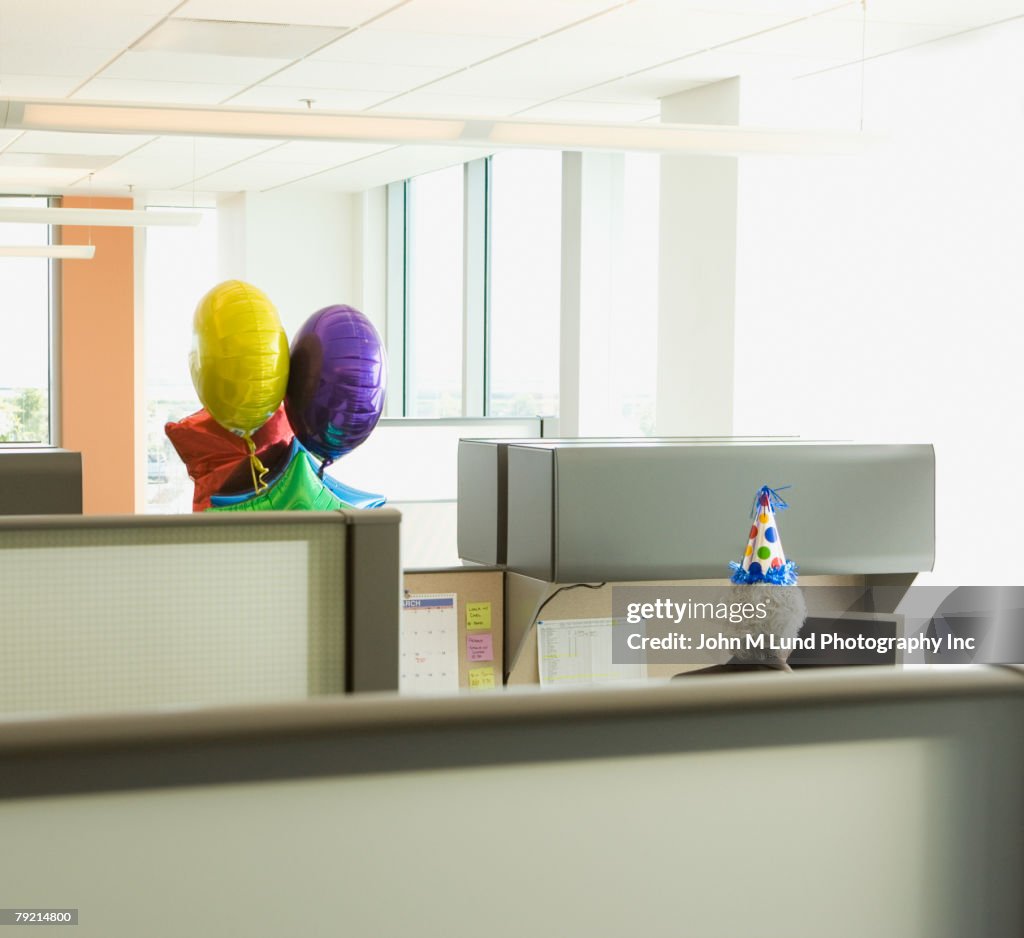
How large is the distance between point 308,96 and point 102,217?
5.79 feet

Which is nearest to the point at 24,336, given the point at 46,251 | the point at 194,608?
the point at 46,251

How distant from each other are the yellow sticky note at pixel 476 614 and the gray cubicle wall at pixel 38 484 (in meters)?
0.83

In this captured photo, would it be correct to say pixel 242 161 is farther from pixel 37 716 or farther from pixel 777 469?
pixel 37 716

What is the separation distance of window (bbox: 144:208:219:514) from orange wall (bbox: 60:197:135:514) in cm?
18

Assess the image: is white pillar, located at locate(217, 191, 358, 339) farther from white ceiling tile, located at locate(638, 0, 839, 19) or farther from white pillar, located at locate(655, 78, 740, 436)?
white ceiling tile, located at locate(638, 0, 839, 19)

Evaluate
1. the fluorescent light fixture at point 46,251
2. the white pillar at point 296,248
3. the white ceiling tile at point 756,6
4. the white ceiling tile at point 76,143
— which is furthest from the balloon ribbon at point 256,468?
the white pillar at point 296,248

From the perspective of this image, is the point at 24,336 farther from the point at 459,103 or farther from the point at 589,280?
the point at 459,103

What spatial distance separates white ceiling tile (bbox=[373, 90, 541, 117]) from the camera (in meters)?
5.47

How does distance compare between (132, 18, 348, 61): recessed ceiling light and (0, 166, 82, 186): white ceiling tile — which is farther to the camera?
(0, 166, 82, 186): white ceiling tile

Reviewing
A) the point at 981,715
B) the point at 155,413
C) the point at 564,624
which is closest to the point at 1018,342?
the point at 564,624

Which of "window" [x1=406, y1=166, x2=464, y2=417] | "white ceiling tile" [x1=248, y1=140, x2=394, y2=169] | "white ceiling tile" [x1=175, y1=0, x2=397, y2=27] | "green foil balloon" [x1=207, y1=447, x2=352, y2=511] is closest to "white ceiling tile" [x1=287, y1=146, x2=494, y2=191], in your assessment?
"white ceiling tile" [x1=248, y1=140, x2=394, y2=169]

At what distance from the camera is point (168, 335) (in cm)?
917

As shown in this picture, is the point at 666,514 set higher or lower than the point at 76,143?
lower

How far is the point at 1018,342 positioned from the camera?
13.4 feet
